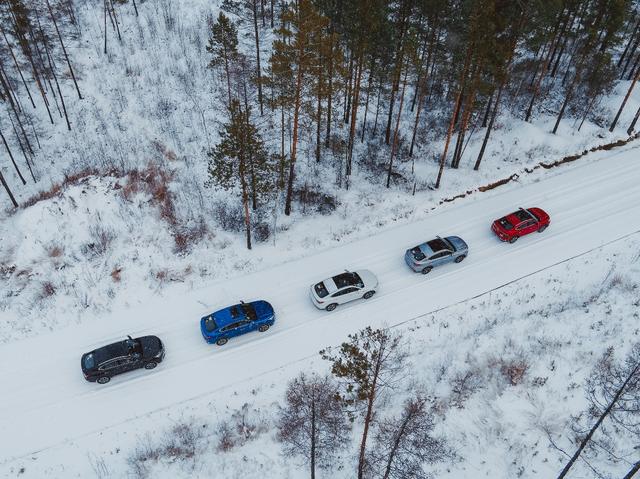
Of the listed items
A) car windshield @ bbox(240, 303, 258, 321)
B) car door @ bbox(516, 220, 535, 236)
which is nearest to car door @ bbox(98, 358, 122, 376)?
car windshield @ bbox(240, 303, 258, 321)

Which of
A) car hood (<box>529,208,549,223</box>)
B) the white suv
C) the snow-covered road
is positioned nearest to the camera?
the snow-covered road

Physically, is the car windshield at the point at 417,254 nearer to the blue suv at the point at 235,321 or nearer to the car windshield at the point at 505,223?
the car windshield at the point at 505,223

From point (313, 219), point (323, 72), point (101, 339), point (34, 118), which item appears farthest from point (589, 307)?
point (34, 118)

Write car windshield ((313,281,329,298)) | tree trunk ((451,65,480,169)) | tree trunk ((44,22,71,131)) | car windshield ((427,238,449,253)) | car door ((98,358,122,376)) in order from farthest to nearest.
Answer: tree trunk ((44,22,71,131)), tree trunk ((451,65,480,169)), car windshield ((427,238,449,253)), car windshield ((313,281,329,298)), car door ((98,358,122,376))

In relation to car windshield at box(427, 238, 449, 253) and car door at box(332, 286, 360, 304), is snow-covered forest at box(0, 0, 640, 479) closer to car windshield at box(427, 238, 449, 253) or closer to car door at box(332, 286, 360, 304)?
car door at box(332, 286, 360, 304)

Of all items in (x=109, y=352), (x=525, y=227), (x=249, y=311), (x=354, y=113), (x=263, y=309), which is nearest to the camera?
(x=109, y=352)


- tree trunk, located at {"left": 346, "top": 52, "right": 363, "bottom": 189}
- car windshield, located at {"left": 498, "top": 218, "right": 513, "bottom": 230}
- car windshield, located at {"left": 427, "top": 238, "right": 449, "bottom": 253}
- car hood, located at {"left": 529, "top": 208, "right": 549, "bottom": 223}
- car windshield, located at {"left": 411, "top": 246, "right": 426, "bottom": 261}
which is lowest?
car windshield, located at {"left": 411, "top": 246, "right": 426, "bottom": 261}

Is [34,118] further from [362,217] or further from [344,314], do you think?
[344,314]

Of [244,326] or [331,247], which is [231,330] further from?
[331,247]

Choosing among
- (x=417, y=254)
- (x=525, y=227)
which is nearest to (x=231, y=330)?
(x=417, y=254)
